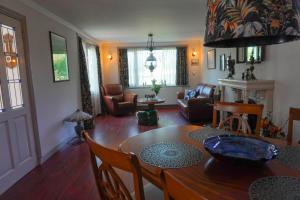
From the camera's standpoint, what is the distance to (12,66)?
262cm

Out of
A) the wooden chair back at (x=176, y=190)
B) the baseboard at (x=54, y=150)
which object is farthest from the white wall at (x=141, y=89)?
the wooden chair back at (x=176, y=190)

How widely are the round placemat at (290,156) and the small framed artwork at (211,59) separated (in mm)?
5176

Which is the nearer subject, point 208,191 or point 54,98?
point 208,191

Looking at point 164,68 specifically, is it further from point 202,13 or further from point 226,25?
point 226,25

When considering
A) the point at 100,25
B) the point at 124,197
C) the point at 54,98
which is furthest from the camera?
the point at 100,25

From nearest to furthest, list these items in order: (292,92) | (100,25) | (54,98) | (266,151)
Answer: (266,151), (292,92), (54,98), (100,25)

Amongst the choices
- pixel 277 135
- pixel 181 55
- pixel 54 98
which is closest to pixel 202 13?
pixel 277 135

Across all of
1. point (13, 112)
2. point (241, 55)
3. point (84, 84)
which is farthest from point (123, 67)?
point (13, 112)

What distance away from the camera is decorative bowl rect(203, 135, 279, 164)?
3.69ft

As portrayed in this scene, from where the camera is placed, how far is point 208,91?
5543mm

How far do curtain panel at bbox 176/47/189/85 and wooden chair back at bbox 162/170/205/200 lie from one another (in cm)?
709

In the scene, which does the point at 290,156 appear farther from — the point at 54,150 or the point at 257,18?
the point at 54,150

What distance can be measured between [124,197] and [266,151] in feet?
2.95

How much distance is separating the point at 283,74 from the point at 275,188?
2636 mm
